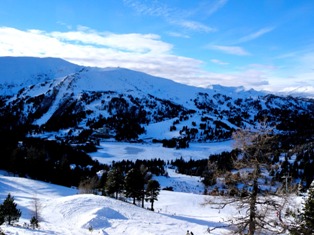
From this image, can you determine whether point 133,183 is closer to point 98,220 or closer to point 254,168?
point 98,220

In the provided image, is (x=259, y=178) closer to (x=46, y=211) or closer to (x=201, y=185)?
(x=46, y=211)

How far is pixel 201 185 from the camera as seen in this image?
6476 inches

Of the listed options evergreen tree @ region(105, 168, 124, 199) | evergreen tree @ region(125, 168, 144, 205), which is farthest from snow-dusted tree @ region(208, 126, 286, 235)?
evergreen tree @ region(105, 168, 124, 199)

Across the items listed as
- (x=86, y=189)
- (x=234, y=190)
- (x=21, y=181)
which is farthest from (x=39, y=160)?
(x=234, y=190)

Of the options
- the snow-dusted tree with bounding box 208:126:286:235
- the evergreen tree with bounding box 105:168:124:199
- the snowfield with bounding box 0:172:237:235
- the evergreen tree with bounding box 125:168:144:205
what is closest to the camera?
the snow-dusted tree with bounding box 208:126:286:235

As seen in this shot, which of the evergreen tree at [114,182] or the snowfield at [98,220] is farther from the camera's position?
the evergreen tree at [114,182]

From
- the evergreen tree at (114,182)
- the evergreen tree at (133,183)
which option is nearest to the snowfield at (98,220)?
the evergreen tree at (133,183)

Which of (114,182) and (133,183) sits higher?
(133,183)

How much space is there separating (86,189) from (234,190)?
70.2 m

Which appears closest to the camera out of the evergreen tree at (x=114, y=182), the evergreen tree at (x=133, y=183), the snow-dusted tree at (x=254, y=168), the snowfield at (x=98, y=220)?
the snow-dusted tree at (x=254, y=168)

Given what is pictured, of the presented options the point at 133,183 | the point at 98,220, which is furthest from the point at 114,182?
the point at 98,220

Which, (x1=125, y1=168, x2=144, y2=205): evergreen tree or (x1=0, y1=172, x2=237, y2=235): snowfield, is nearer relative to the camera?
(x1=0, y1=172, x2=237, y2=235): snowfield

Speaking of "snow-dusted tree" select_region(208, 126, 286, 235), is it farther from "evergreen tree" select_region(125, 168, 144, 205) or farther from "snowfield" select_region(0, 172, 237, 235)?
"evergreen tree" select_region(125, 168, 144, 205)

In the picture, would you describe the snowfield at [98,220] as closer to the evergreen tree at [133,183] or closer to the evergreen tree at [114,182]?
the evergreen tree at [133,183]
